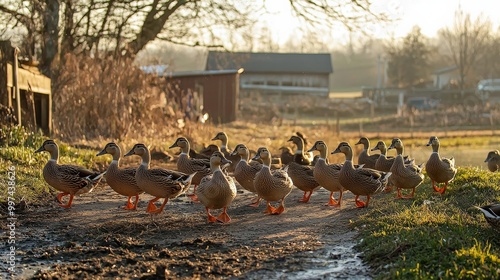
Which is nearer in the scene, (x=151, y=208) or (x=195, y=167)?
(x=151, y=208)

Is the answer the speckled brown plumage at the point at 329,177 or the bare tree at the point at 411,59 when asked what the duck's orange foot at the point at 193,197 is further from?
the bare tree at the point at 411,59

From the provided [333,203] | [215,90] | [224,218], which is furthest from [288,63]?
[224,218]

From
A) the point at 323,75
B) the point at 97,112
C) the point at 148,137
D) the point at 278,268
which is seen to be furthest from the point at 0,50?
the point at 323,75

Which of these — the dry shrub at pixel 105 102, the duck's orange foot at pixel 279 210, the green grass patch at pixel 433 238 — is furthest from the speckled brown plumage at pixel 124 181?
the dry shrub at pixel 105 102

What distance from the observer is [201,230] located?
31.6 feet

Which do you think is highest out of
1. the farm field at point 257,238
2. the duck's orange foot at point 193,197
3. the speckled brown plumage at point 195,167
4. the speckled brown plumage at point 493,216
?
the speckled brown plumage at point 493,216

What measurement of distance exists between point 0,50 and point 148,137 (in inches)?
267

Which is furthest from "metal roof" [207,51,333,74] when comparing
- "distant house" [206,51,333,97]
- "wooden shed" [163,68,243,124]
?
"wooden shed" [163,68,243,124]

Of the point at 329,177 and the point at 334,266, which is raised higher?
the point at 329,177

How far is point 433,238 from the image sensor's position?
766 cm

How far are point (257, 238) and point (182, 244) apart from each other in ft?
3.46

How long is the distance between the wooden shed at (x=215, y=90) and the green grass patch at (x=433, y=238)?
75.9 feet

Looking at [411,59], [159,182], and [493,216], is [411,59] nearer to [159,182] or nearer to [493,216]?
[159,182]

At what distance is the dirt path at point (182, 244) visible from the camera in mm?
7367
